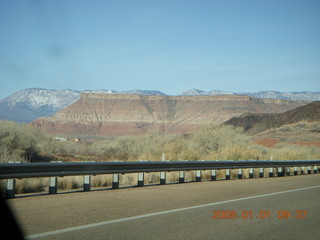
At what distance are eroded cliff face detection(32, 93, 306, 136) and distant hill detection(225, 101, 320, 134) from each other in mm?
29754

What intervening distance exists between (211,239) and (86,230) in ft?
6.09

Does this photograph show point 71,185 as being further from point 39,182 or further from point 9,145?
point 9,145

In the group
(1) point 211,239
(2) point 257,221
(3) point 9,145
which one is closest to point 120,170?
(2) point 257,221

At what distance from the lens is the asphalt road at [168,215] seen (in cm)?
656

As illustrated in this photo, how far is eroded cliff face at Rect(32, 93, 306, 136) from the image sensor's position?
143 meters

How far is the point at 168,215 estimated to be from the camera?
316 inches
